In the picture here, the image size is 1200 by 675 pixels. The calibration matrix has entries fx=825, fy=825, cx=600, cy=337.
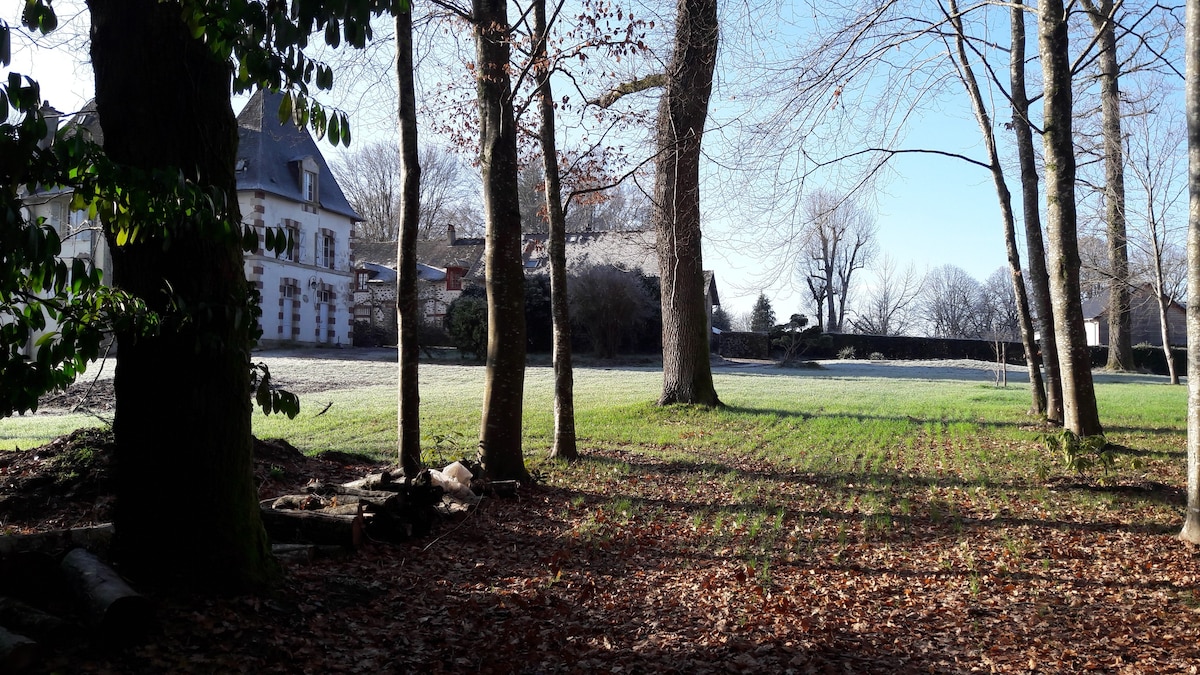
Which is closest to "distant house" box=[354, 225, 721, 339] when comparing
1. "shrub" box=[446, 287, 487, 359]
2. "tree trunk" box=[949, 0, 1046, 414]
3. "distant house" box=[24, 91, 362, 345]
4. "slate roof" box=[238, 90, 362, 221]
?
"distant house" box=[24, 91, 362, 345]

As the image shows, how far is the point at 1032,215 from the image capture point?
12.1m

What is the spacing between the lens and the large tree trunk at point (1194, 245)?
6004 millimetres

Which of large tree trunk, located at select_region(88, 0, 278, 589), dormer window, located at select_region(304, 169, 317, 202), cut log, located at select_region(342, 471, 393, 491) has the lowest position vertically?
cut log, located at select_region(342, 471, 393, 491)

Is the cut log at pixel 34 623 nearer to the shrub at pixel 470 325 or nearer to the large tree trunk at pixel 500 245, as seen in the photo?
the large tree trunk at pixel 500 245

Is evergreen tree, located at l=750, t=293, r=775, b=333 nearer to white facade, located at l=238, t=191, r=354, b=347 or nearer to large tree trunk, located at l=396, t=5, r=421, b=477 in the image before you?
white facade, located at l=238, t=191, r=354, b=347

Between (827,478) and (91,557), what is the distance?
24.4 feet

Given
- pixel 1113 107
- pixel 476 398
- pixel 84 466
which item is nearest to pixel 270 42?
pixel 84 466

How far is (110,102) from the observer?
4.02m

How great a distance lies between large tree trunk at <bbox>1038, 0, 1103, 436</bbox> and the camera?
10.1m

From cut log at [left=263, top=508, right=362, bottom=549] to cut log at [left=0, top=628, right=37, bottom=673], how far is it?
8.20 ft

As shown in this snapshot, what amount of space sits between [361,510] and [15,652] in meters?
2.91

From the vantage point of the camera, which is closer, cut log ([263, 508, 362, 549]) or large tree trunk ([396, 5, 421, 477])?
cut log ([263, 508, 362, 549])

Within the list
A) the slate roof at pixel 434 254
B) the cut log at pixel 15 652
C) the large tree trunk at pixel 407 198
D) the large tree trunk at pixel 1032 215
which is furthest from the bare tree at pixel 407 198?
the slate roof at pixel 434 254

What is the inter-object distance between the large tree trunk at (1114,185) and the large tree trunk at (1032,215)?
1.04 m
